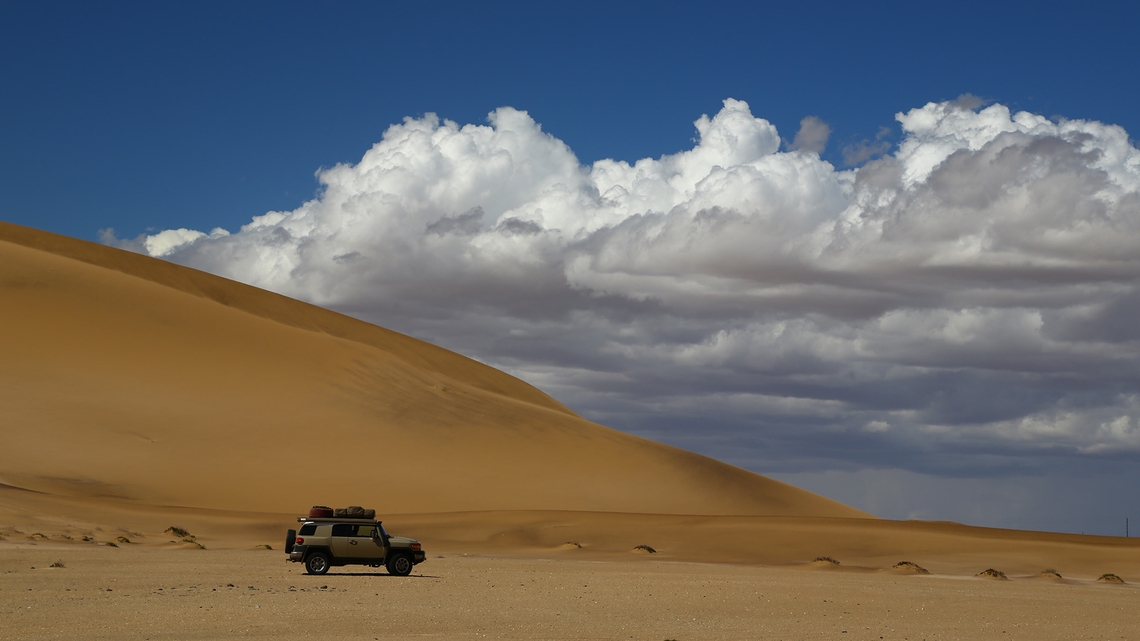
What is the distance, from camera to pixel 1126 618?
21.6m

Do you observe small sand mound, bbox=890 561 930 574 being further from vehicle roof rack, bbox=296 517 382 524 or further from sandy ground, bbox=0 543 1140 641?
vehicle roof rack, bbox=296 517 382 524

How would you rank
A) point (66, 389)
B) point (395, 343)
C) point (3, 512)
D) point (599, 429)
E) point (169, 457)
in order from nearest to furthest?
point (3, 512) → point (169, 457) → point (66, 389) → point (599, 429) → point (395, 343)

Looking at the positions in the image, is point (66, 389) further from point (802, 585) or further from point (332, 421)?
point (802, 585)

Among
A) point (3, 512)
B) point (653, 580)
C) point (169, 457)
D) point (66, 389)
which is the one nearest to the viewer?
point (653, 580)

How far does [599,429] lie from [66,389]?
29.7 metres

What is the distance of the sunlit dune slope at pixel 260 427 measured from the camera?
43.8 meters

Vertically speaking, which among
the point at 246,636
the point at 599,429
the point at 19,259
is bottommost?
the point at 246,636

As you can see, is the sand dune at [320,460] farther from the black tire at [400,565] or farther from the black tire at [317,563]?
the black tire at [400,565]

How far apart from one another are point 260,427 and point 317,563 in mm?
26903

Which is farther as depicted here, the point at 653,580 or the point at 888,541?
the point at 888,541

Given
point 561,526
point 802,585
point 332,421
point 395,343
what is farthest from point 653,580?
Answer: point 395,343

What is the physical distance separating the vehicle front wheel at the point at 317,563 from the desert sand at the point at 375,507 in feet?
1.80

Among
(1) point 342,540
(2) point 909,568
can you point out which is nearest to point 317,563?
(1) point 342,540

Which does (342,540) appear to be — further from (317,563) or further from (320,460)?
(320,460)
